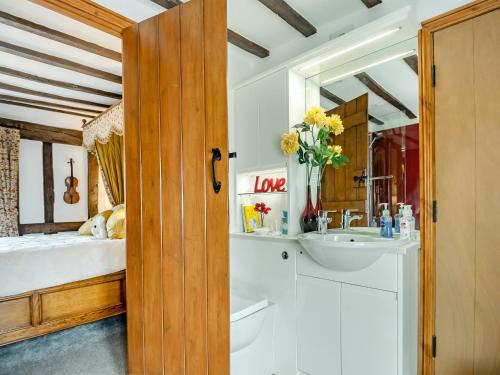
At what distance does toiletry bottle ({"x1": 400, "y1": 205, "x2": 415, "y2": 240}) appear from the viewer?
1717mm

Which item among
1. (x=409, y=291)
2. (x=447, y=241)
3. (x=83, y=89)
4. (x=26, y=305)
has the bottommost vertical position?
(x=26, y=305)

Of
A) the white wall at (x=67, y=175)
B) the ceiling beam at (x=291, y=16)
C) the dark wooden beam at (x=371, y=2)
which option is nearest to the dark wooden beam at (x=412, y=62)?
the dark wooden beam at (x=371, y=2)

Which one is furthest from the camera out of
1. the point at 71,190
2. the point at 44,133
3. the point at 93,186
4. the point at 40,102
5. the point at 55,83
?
the point at 93,186

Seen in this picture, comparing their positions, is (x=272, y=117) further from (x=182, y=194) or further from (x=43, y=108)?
(x=43, y=108)

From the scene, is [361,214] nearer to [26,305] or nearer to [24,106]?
[26,305]

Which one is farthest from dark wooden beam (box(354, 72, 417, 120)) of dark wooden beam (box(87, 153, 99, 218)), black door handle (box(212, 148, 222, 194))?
dark wooden beam (box(87, 153, 99, 218))

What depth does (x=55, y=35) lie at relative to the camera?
233 cm

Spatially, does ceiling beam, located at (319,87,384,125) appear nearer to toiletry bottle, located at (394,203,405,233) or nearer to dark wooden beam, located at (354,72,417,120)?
dark wooden beam, located at (354,72,417,120)

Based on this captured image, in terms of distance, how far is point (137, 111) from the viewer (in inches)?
58.2

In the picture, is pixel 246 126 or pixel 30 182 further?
pixel 30 182

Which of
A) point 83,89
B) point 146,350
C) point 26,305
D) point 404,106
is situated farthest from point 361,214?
point 83,89

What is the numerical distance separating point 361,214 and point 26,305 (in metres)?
2.43

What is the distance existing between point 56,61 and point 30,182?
2.50m

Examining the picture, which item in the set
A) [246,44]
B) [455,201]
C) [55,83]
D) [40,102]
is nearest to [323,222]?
[455,201]
